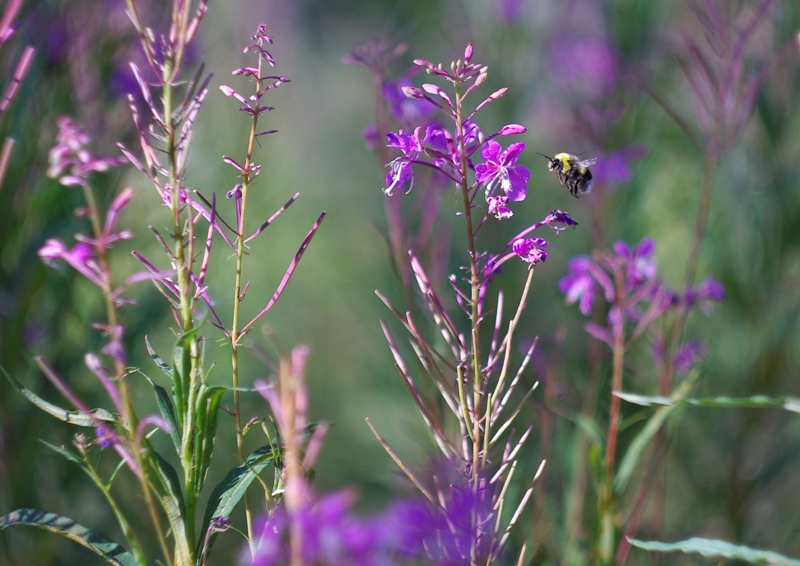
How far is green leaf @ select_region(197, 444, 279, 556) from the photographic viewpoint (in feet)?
A: 2.68

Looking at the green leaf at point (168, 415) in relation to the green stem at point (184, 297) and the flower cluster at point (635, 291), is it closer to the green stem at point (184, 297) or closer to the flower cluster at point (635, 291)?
the green stem at point (184, 297)

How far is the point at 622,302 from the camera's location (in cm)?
146

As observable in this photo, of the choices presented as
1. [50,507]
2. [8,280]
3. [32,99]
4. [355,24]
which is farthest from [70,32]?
[355,24]

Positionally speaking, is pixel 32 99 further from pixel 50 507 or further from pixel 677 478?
pixel 677 478

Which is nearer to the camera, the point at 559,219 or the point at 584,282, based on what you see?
the point at 559,219

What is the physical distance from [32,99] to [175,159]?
4.32 feet

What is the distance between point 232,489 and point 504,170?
53 cm

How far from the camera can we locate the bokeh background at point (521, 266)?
1.79 m

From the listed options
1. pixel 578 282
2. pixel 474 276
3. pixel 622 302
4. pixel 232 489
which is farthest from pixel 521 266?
pixel 232 489

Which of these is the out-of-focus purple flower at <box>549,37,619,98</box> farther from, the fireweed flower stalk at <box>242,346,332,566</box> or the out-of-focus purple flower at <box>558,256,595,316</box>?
the fireweed flower stalk at <box>242,346,332,566</box>

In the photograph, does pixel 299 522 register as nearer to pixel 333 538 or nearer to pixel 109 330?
pixel 333 538

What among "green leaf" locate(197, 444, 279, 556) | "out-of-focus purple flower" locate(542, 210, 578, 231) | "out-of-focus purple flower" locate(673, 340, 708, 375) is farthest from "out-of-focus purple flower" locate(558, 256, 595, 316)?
"green leaf" locate(197, 444, 279, 556)

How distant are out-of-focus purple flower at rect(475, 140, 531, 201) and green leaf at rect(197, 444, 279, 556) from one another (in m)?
0.44

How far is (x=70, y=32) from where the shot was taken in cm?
204
